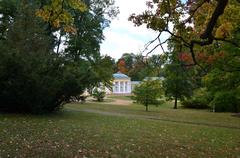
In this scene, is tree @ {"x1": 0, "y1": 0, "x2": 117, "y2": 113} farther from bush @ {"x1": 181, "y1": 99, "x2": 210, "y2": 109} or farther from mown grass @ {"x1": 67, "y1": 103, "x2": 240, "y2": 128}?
bush @ {"x1": 181, "y1": 99, "x2": 210, "y2": 109}

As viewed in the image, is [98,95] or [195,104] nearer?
[195,104]

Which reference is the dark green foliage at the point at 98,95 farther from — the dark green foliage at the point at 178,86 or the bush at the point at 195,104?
the bush at the point at 195,104

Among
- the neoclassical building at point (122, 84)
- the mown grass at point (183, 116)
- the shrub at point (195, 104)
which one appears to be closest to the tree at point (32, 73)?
the mown grass at point (183, 116)

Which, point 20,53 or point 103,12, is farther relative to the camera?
point 103,12

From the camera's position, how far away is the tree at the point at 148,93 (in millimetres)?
37188

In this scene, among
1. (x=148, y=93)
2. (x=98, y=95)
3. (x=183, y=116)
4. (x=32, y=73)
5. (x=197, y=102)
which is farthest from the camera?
(x=98, y=95)

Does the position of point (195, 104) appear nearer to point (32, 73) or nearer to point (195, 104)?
point (195, 104)

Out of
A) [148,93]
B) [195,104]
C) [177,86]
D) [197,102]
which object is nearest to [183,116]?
[148,93]

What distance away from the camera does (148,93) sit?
122ft

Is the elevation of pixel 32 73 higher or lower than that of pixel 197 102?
higher

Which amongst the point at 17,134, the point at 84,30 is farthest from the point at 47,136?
the point at 84,30

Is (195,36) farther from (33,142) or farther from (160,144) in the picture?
(33,142)

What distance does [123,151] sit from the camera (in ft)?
32.9

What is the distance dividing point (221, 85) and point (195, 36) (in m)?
17.7
